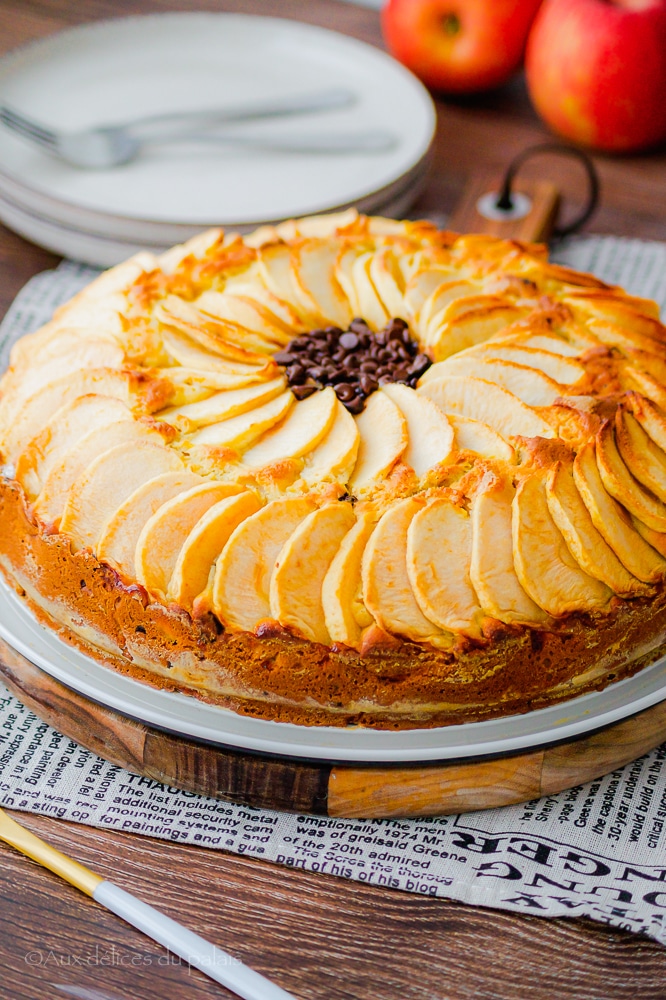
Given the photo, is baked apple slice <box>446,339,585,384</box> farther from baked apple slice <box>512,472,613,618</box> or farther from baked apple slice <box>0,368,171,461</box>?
baked apple slice <box>0,368,171,461</box>

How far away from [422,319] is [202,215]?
1.04m

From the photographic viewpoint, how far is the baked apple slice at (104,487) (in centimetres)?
204

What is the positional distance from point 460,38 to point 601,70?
1.82 feet

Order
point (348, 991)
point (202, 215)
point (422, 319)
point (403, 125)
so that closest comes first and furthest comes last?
1. point (348, 991)
2. point (422, 319)
3. point (202, 215)
4. point (403, 125)

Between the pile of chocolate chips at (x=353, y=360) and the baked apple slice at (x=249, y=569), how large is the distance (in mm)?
373

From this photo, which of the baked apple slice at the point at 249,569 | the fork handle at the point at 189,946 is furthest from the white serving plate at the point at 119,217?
the fork handle at the point at 189,946

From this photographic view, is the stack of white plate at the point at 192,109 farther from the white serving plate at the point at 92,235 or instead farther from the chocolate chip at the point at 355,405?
the chocolate chip at the point at 355,405

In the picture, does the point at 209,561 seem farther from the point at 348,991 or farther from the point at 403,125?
the point at 403,125

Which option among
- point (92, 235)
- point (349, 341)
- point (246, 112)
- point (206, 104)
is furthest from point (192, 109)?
A: point (349, 341)

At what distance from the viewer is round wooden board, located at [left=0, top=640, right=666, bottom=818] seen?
1955 mm

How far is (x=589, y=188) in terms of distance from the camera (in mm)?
A: 3672

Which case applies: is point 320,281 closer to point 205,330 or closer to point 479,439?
point 205,330

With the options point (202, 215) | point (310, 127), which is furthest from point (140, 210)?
point (310, 127)

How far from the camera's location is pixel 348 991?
1.72 metres
